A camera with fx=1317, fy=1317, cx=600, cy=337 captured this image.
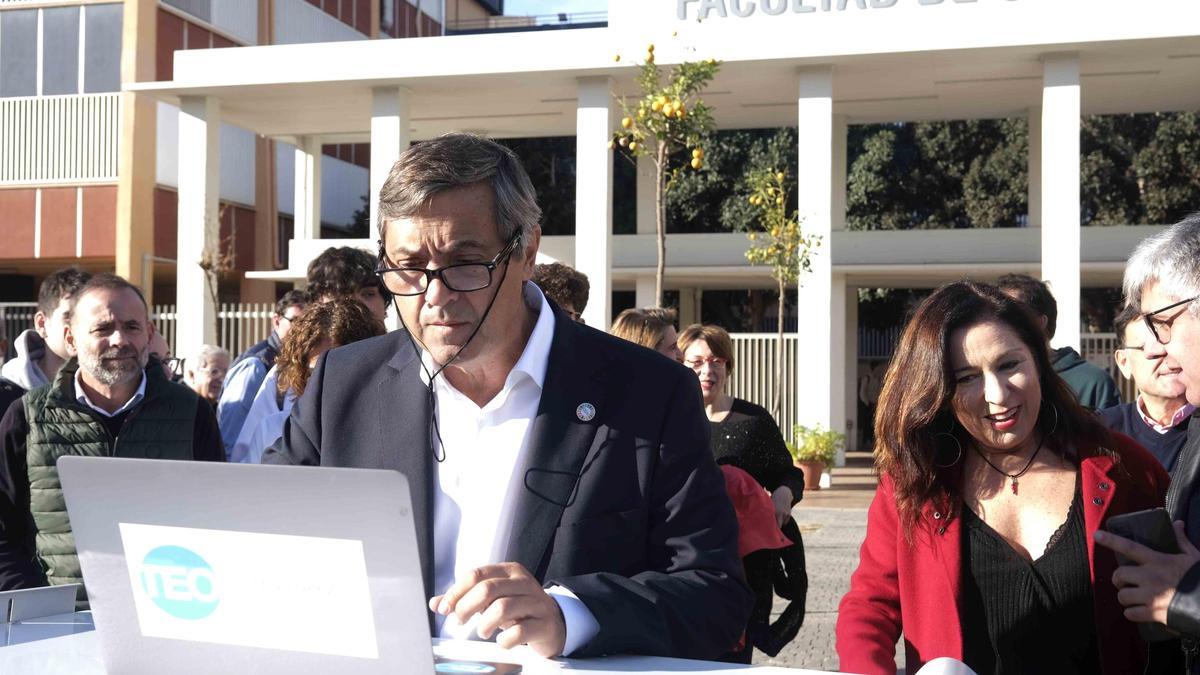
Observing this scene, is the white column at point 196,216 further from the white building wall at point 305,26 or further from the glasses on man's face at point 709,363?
the glasses on man's face at point 709,363

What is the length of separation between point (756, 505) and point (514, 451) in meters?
2.47

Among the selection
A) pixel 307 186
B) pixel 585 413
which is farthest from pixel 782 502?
pixel 307 186

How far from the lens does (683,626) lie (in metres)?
2.32

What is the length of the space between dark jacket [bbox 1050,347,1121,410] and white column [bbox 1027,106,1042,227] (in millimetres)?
16736

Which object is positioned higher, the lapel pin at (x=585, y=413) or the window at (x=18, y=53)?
the window at (x=18, y=53)

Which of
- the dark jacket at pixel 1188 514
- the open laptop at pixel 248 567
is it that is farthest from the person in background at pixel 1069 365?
the open laptop at pixel 248 567

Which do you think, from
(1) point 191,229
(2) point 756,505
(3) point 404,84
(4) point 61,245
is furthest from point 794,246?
(4) point 61,245

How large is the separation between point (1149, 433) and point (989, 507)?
6.62 feet

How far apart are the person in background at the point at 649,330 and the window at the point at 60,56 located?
22522 mm

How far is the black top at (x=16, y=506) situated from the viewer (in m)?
4.40

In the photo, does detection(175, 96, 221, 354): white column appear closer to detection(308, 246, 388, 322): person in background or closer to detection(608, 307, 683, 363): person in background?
detection(308, 246, 388, 322): person in background

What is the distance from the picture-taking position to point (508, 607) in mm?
1918

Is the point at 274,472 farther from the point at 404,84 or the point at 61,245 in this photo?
the point at 61,245

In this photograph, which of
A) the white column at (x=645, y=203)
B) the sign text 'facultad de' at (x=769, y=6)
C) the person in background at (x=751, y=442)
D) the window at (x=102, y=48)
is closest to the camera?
the person in background at (x=751, y=442)
